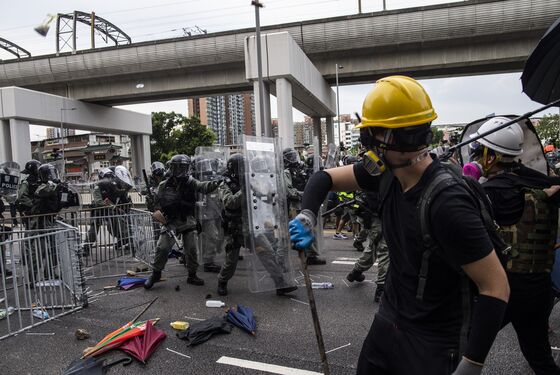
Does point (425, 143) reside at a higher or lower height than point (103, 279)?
higher

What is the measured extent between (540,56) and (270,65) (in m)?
14.8

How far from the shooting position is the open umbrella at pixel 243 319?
14.6ft

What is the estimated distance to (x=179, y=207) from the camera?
645 cm

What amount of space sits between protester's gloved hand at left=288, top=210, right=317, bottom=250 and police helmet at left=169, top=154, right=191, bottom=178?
4676 millimetres

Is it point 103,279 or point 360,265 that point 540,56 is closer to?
point 360,265

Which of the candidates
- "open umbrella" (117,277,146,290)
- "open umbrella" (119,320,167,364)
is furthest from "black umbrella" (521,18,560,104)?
"open umbrella" (117,277,146,290)

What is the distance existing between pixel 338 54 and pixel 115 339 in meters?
19.6

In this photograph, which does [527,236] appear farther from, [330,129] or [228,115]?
[228,115]

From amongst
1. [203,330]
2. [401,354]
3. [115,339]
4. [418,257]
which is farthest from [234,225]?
[418,257]

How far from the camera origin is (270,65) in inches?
645

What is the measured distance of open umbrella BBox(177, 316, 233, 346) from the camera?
423 cm

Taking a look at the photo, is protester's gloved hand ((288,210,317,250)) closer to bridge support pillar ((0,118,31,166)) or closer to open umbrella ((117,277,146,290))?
open umbrella ((117,277,146,290))

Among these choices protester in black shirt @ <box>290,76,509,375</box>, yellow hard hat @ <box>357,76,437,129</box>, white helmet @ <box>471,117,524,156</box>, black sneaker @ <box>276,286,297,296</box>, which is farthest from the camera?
black sneaker @ <box>276,286,297,296</box>

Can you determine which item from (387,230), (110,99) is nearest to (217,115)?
(110,99)
